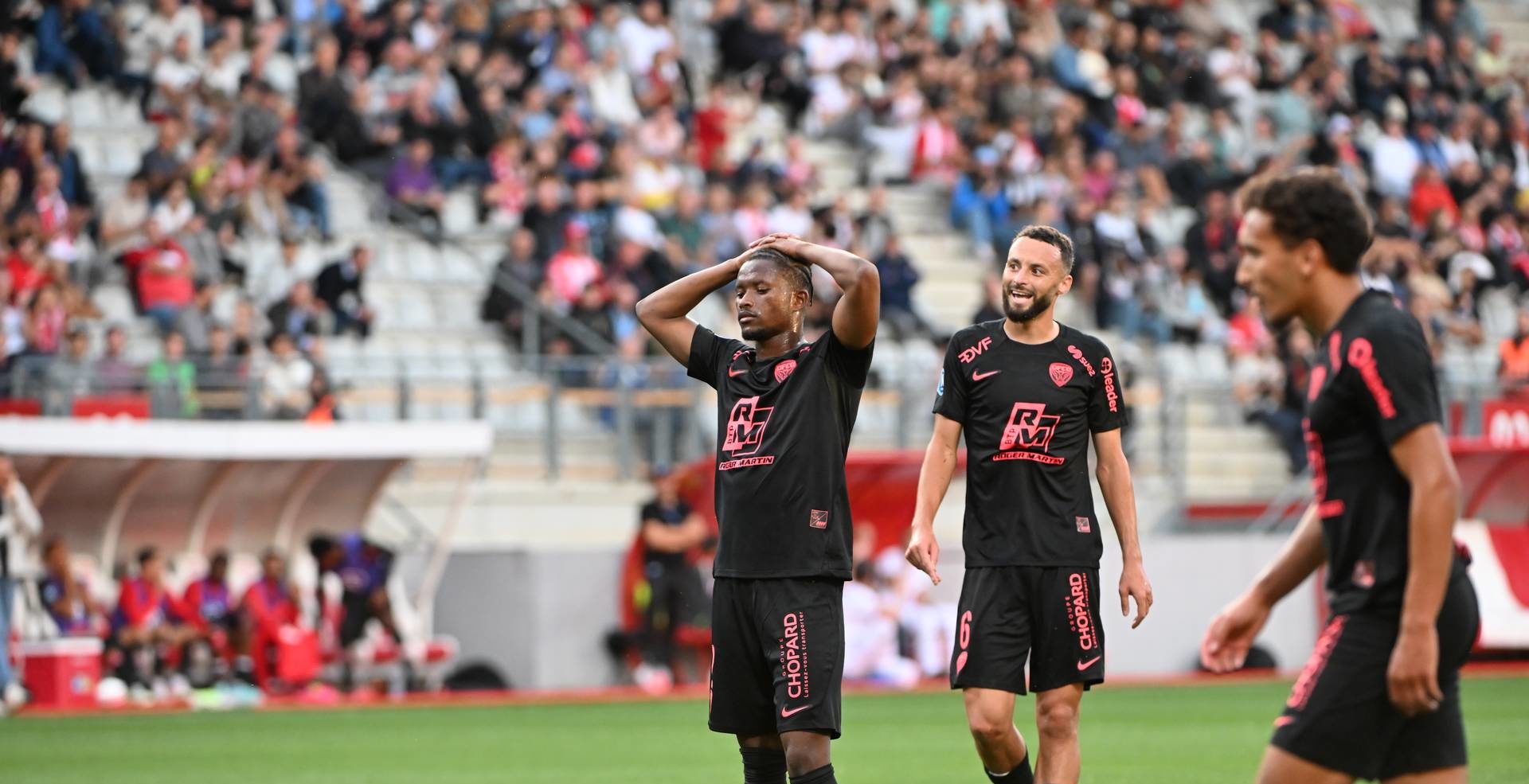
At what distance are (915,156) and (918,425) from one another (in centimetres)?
633

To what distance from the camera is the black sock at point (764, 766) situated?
762 cm

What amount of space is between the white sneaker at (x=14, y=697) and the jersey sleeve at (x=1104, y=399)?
11.1 metres

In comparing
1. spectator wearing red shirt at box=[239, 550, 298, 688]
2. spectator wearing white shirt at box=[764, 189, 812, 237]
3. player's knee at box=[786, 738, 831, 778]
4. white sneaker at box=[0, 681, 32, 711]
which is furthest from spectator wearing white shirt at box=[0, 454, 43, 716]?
player's knee at box=[786, 738, 831, 778]

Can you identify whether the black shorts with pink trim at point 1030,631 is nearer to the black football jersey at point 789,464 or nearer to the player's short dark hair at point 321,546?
the black football jersey at point 789,464

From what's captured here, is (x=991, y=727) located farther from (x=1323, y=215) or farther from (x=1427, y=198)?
(x=1427, y=198)

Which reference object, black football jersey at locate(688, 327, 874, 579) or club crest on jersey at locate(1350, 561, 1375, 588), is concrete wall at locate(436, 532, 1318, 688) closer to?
black football jersey at locate(688, 327, 874, 579)

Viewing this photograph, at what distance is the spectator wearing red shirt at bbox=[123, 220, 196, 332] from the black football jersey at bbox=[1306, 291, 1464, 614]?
16010mm

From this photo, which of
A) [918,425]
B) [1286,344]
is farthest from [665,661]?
[1286,344]

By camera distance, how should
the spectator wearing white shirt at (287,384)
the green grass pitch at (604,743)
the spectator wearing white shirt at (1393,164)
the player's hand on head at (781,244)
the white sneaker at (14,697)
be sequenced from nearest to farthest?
the player's hand on head at (781,244), the green grass pitch at (604,743), the white sneaker at (14,697), the spectator wearing white shirt at (287,384), the spectator wearing white shirt at (1393,164)

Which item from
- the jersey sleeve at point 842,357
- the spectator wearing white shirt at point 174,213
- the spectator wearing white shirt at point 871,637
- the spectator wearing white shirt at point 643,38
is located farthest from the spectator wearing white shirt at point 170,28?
the jersey sleeve at point 842,357

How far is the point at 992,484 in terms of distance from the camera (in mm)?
8461

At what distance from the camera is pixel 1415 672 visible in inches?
195

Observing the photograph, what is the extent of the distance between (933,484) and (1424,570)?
362cm

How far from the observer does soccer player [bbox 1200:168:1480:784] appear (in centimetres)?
498
